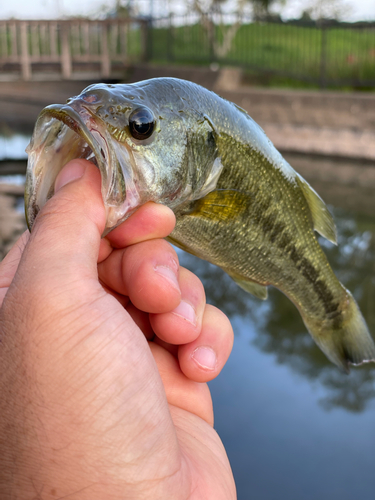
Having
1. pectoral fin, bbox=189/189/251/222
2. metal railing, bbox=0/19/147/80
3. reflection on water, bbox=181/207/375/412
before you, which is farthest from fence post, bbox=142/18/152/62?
pectoral fin, bbox=189/189/251/222

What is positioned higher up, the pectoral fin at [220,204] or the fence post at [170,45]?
the fence post at [170,45]

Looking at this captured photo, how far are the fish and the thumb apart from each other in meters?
0.05

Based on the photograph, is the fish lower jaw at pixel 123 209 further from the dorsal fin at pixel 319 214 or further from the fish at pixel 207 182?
the dorsal fin at pixel 319 214

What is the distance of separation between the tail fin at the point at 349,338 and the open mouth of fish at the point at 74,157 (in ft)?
4.06

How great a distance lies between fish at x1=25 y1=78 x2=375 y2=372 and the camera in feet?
4.48

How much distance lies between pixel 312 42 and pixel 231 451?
12.0m

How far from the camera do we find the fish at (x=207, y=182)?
53.7 inches

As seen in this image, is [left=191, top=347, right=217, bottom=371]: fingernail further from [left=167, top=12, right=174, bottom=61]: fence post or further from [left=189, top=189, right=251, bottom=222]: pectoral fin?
[left=167, top=12, right=174, bottom=61]: fence post

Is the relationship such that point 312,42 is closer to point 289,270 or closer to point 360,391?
point 360,391

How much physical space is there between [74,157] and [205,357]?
845mm

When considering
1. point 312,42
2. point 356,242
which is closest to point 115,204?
point 356,242

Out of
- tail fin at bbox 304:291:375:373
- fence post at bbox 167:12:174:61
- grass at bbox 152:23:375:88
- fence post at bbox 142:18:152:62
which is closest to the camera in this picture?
tail fin at bbox 304:291:375:373

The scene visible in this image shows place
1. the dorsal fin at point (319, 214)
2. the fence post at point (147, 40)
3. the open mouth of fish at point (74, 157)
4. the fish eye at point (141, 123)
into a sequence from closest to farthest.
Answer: the open mouth of fish at point (74, 157)
the fish eye at point (141, 123)
the dorsal fin at point (319, 214)
the fence post at point (147, 40)

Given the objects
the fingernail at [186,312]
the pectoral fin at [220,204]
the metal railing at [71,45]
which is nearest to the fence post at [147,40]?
the metal railing at [71,45]
